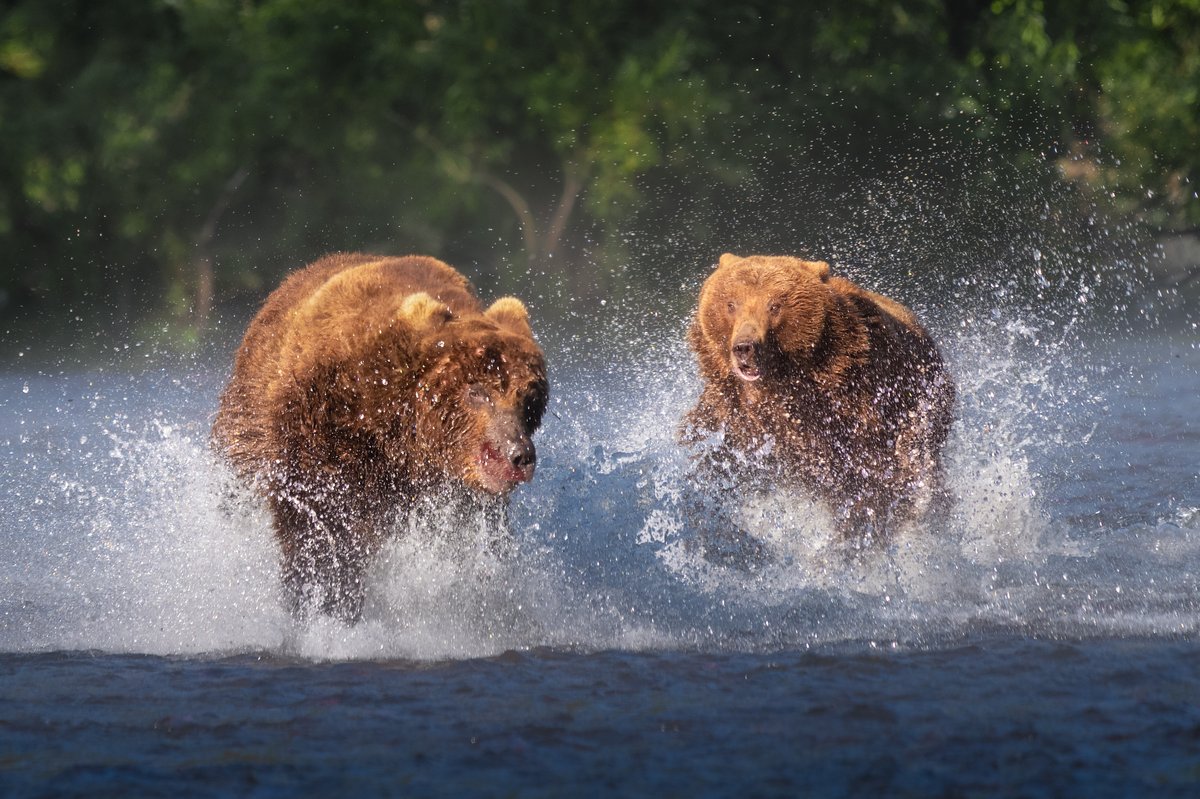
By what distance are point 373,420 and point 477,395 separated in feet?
1.28

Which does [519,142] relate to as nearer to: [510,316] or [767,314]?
[767,314]

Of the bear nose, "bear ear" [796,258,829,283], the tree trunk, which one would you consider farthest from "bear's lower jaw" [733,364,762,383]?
the tree trunk

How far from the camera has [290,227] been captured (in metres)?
20.1

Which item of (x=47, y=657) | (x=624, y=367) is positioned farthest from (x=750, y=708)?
(x=624, y=367)

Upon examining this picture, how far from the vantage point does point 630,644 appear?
4934 mm

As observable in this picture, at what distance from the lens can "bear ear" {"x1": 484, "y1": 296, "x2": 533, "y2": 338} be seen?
5.41m

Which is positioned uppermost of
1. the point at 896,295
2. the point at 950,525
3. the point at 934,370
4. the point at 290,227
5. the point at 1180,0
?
the point at 1180,0

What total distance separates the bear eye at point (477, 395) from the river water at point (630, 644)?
668 mm

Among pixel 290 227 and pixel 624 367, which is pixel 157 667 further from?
pixel 290 227

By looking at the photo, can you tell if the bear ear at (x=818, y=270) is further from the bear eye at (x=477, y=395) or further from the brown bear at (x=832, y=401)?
the bear eye at (x=477, y=395)

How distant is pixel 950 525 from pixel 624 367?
23.4 ft

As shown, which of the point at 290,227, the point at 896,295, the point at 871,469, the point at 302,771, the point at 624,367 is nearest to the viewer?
the point at 302,771

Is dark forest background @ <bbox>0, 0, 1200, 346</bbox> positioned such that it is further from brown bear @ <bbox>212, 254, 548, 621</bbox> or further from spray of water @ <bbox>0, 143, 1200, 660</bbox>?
brown bear @ <bbox>212, 254, 548, 621</bbox>

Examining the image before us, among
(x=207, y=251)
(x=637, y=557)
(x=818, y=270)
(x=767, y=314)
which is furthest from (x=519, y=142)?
(x=637, y=557)
